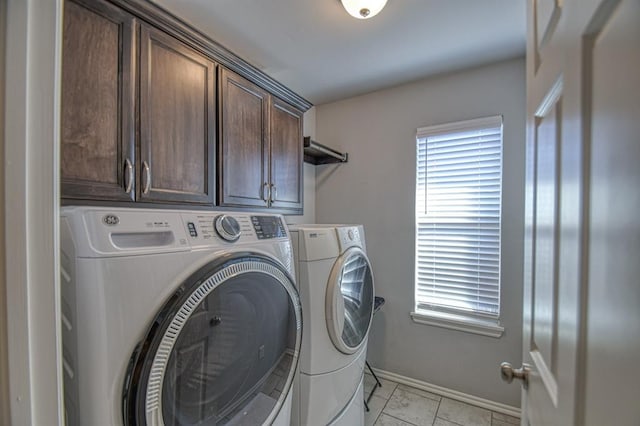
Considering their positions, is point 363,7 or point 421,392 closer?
point 363,7

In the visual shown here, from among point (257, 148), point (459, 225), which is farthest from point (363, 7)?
point (459, 225)

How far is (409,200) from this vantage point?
2.24 meters

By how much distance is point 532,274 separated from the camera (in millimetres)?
730

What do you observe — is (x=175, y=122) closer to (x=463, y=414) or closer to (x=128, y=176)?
(x=128, y=176)

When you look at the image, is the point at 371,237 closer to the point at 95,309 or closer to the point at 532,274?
the point at 532,274

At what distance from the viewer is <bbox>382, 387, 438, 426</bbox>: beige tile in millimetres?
1861

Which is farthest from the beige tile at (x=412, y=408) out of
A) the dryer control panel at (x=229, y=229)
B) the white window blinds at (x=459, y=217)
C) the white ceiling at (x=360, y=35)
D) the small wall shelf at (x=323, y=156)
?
the white ceiling at (x=360, y=35)

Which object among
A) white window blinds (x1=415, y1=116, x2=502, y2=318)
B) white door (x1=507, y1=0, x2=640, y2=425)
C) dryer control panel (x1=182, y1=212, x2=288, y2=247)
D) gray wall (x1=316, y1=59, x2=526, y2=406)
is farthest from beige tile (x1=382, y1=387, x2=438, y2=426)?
dryer control panel (x1=182, y1=212, x2=288, y2=247)

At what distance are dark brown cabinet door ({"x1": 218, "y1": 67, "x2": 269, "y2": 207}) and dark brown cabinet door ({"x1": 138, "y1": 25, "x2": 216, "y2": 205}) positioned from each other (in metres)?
0.06

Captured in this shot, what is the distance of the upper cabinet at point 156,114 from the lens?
0.90 m

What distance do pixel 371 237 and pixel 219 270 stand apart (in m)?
1.79
